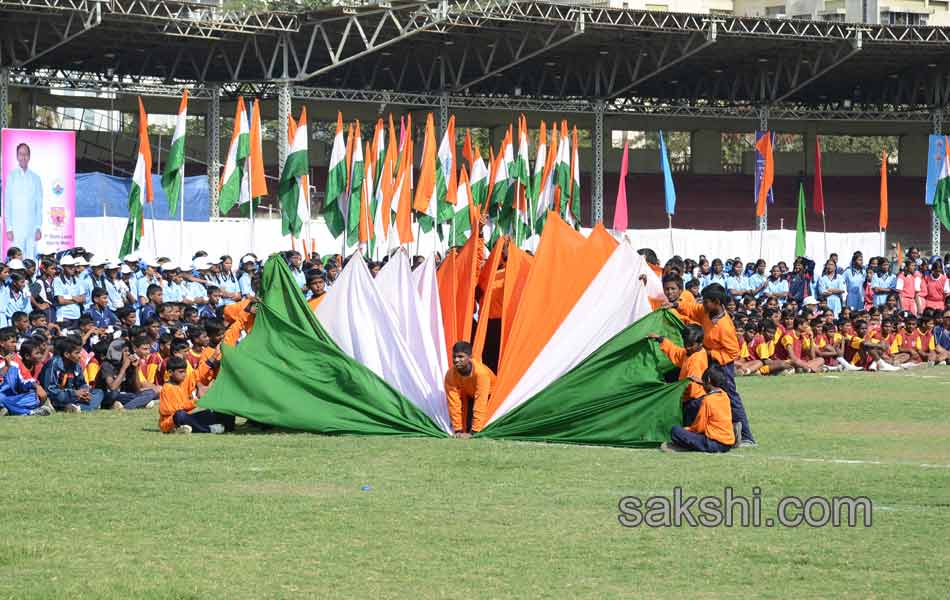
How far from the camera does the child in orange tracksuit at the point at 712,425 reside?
38.0 feet

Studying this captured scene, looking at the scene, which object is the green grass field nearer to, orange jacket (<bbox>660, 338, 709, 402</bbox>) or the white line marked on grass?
the white line marked on grass

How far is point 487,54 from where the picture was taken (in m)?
40.9

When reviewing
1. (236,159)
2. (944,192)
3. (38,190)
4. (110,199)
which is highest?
(944,192)

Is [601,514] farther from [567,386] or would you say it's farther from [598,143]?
[598,143]

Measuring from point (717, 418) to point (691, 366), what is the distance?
0.66 meters

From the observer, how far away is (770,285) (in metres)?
25.3

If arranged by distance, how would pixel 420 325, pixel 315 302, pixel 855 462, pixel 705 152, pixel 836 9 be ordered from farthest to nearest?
pixel 836 9 → pixel 705 152 → pixel 315 302 → pixel 420 325 → pixel 855 462

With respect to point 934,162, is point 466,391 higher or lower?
lower

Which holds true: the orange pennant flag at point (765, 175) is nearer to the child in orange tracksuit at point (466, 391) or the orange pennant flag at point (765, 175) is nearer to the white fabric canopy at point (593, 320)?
the white fabric canopy at point (593, 320)

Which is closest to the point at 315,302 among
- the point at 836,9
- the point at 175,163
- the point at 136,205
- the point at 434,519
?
the point at 434,519

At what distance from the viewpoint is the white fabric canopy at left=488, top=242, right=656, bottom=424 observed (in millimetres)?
12938

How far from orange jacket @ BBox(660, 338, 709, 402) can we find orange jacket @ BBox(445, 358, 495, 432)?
160cm

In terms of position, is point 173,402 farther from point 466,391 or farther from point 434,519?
point 434,519

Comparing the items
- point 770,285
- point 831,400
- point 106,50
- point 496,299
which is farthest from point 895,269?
point 106,50
